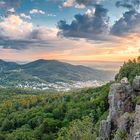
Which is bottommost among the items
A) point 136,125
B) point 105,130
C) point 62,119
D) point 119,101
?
point 62,119

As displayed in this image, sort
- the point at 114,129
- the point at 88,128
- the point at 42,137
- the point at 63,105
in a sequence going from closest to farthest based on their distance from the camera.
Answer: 1. the point at 114,129
2. the point at 88,128
3. the point at 42,137
4. the point at 63,105

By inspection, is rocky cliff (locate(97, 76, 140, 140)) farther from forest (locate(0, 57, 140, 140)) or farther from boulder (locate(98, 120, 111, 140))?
forest (locate(0, 57, 140, 140))

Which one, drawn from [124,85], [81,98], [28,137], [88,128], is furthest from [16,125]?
[124,85]

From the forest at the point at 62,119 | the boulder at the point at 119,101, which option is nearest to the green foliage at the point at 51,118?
the forest at the point at 62,119

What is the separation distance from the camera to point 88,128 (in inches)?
2436

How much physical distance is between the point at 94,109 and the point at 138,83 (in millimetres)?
55193

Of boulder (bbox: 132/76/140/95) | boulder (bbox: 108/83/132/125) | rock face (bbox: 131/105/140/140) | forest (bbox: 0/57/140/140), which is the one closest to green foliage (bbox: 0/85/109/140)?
forest (bbox: 0/57/140/140)

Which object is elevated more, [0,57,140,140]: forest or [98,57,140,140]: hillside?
[98,57,140,140]: hillside

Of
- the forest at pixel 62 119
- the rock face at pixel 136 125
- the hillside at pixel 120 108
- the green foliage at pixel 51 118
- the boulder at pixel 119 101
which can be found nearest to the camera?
the rock face at pixel 136 125

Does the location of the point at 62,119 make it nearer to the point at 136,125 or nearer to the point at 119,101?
the point at 119,101

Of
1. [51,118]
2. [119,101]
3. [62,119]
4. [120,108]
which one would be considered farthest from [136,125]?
[51,118]

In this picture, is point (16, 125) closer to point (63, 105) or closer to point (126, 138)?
point (63, 105)

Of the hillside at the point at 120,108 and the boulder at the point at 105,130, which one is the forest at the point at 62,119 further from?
the hillside at the point at 120,108

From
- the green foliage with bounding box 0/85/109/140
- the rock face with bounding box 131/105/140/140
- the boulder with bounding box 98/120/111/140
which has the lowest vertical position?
the green foliage with bounding box 0/85/109/140
